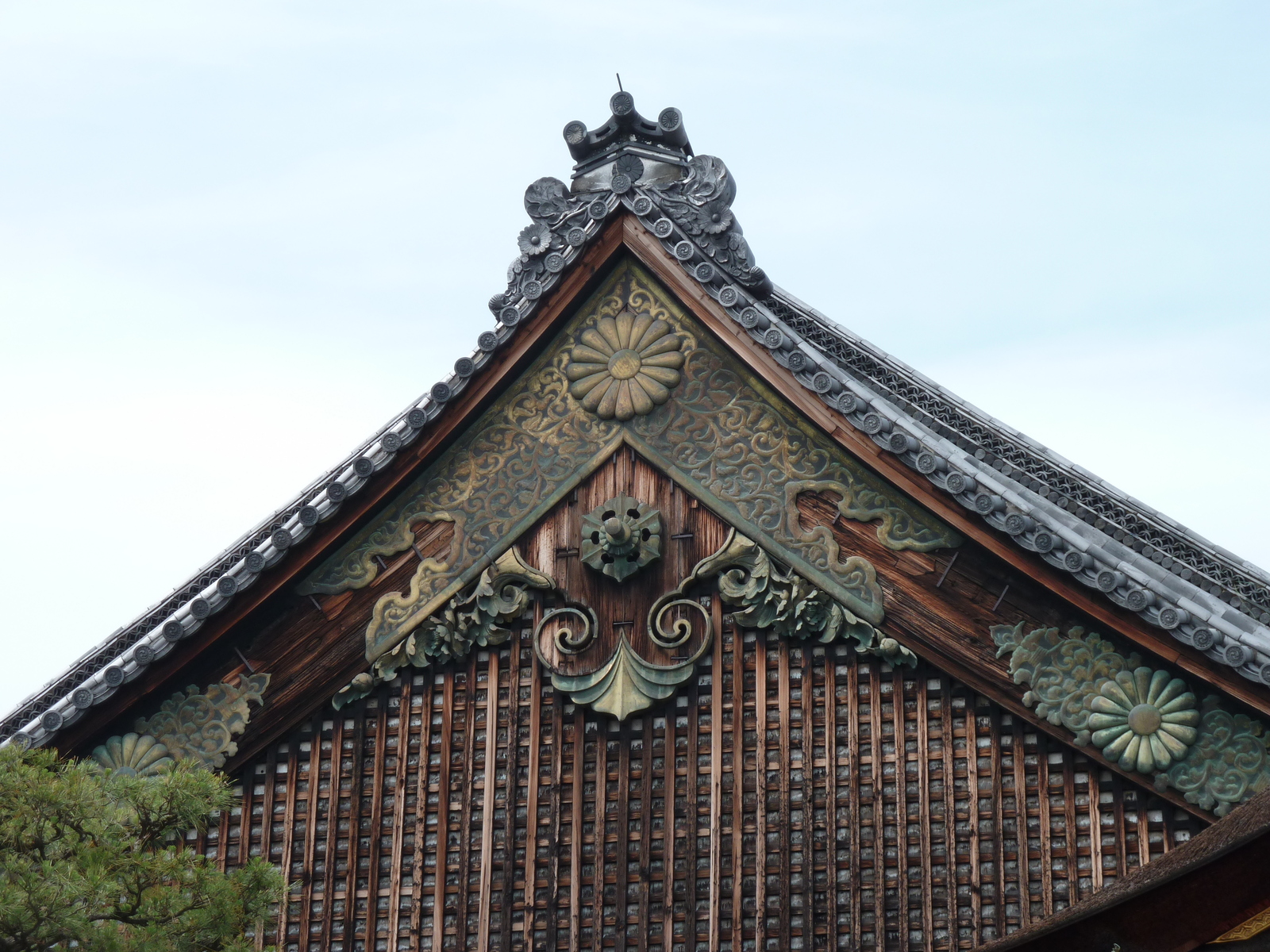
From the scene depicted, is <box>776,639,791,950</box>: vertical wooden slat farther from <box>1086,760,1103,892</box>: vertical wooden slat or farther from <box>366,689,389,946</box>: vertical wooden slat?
<box>366,689,389,946</box>: vertical wooden slat

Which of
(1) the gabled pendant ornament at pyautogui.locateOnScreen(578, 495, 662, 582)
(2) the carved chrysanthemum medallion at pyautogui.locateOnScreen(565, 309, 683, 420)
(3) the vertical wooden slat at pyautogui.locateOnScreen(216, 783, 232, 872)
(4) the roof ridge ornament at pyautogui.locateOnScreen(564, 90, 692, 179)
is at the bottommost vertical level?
(3) the vertical wooden slat at pyautogui.locateOnScreen(216, 783, 232, 872)

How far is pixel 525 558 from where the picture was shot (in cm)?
1285

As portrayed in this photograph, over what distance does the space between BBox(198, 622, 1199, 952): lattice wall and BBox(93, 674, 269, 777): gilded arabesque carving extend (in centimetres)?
35

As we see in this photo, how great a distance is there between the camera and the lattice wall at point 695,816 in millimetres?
11297

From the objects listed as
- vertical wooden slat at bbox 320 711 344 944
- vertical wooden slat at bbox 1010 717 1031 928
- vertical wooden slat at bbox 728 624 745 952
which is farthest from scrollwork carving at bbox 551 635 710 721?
vertical wooden slat at bbox 1010 717 1031 928

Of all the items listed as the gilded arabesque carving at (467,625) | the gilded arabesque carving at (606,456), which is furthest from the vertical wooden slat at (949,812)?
the gilded arabesque carving at (467,625)

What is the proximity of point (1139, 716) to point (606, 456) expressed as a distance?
413 centimetres

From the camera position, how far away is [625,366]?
1309 cm

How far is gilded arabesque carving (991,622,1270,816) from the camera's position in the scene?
36.0 ft

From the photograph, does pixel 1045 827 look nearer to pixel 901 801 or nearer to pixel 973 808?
pixel 973 808

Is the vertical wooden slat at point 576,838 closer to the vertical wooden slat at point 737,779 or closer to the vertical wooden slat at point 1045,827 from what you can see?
the vertical wooden slat at point 737,779

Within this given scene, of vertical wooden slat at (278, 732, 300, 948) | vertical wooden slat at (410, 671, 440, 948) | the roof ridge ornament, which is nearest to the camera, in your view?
vertical wooden slat at (410, 671, 440, 948)

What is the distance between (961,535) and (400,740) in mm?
4182

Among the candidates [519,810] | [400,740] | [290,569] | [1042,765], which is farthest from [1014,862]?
[290,569]
